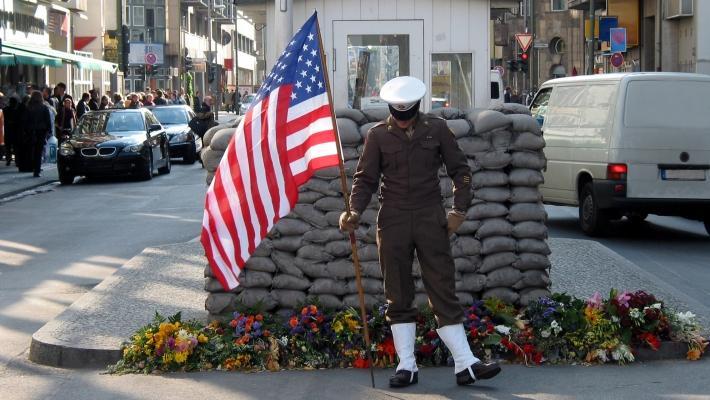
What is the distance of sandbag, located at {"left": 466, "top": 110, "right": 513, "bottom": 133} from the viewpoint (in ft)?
28.7

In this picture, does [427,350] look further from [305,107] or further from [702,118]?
[702,118]

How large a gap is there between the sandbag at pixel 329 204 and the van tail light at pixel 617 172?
6.85m

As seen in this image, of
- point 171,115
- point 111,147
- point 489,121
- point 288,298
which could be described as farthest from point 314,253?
point 171,115

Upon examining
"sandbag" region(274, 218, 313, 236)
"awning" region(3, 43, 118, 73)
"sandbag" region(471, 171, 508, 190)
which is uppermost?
"awning" region(3, 43, 118, 73)

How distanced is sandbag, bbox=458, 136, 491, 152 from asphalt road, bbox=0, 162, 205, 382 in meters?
3.29

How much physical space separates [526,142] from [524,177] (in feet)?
0.82

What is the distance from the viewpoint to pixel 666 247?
1484cm

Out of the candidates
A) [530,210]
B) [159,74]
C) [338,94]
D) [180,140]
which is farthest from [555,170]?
[159,74]

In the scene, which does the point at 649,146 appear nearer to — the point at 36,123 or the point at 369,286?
the point at 369,286

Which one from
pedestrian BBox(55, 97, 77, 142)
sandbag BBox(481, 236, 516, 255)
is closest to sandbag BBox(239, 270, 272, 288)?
sandbag BBox(481, 236, 516, 255)

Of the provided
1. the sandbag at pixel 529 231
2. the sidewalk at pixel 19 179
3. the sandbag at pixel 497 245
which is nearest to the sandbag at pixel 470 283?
the sandbag at pixel 497 245

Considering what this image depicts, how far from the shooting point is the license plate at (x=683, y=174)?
14.7 m

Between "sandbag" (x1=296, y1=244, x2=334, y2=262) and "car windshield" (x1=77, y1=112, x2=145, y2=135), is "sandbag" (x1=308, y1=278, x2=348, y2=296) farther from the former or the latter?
"car windshield" (x1=77, y1=112, x2=145, y2=135)

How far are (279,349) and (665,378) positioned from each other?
237 cm
